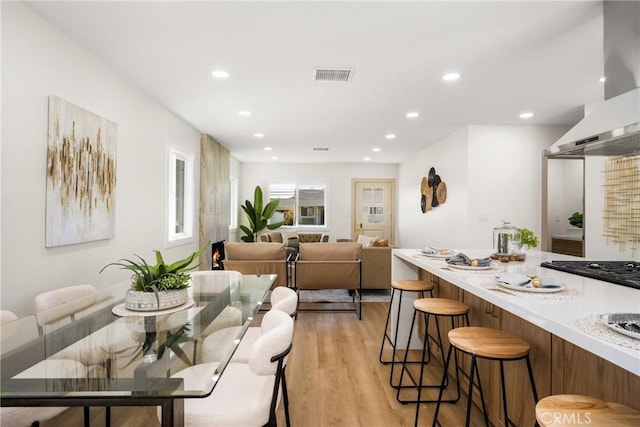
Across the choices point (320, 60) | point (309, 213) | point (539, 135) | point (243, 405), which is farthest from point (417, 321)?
point (309, 213)

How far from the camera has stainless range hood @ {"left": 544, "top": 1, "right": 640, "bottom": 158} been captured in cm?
179

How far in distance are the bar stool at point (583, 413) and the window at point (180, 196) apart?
4339 millimetres

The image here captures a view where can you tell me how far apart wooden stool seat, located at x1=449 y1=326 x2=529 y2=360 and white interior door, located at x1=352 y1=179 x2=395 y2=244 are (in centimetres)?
729

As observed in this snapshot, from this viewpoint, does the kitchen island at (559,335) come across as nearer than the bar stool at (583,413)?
No

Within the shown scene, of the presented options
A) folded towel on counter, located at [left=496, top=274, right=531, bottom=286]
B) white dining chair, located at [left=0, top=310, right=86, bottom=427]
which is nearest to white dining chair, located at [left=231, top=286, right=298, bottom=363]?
white dining chair, located at [left=0, top=310, right=86, bottom=427]

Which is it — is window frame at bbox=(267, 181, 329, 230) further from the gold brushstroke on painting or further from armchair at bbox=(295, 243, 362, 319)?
the gold brushstroke on painting

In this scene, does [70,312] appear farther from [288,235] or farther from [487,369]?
[288,235]

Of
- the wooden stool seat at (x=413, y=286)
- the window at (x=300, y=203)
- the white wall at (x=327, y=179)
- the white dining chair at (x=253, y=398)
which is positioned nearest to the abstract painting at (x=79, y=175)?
the white dining chair at (x=253, y=398)

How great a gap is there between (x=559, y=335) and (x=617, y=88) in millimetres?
1732

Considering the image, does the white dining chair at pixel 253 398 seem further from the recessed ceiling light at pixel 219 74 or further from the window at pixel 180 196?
the window at pixel 180 196

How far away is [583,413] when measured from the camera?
986mm

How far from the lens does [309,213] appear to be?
8.98 m

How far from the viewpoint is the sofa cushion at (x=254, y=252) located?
13.8 feet

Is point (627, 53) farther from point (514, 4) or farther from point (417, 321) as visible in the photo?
point (417, 321)
